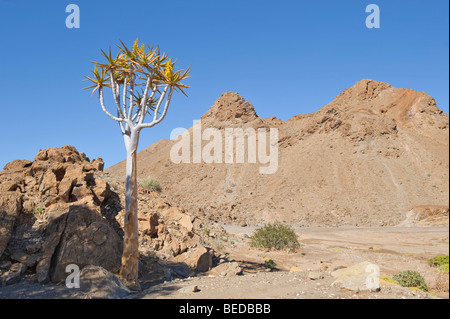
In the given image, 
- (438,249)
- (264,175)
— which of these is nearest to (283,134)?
(264,175)

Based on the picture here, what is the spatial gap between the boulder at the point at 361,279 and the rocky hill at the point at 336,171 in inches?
1096

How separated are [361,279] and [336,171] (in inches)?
1752

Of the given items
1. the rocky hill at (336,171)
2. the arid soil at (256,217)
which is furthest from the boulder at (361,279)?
the rocky hill at (336,171)

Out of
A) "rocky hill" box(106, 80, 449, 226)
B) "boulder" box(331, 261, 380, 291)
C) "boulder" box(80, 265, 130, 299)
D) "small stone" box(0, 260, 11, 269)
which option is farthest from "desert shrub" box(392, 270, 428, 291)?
"rocky hill" box(106, 80, 449, 226)

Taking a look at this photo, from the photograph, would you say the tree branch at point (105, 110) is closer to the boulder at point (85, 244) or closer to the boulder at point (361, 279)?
the boulder at point (85, 244)

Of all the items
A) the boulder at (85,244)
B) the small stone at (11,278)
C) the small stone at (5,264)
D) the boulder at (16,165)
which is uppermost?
A: the boulder at (16,165)

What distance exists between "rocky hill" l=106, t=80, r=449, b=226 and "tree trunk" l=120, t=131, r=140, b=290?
93.5 feet

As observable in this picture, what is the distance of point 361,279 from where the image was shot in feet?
21.6

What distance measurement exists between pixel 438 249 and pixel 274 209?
27824mm

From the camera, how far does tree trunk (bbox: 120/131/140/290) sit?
8133mm

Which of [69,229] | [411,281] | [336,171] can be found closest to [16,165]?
[69,229]

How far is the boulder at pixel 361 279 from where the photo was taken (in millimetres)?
6407

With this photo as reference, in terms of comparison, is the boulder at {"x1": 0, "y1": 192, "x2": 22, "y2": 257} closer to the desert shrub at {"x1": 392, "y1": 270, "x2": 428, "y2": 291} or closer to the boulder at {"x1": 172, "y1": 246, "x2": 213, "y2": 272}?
the boulder at {"x1": 172, "y1": 246, "x2": 213, "y2": 272}
